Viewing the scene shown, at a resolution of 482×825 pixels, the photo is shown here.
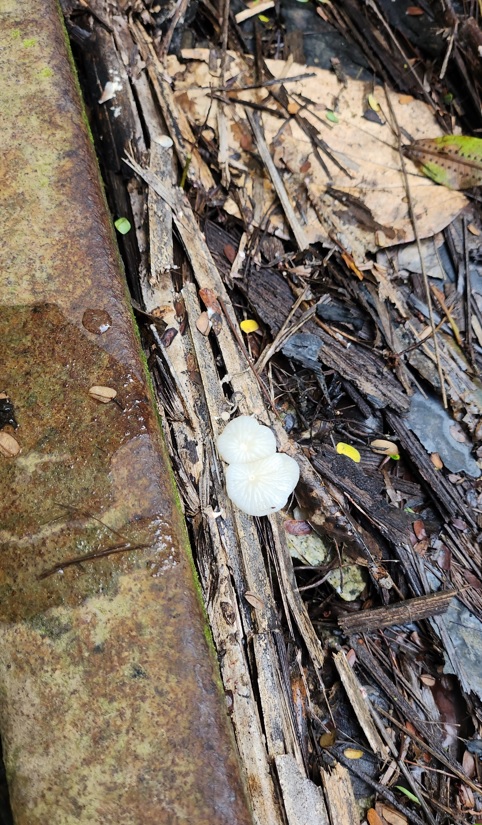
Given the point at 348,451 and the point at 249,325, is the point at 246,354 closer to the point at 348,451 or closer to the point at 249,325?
the point at 249,325

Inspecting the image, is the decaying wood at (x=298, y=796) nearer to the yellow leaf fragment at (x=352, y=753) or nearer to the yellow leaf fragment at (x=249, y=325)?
the yellow leaf fragment at (x=352, y=753)

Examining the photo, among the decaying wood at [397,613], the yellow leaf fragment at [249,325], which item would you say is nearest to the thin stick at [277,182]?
the yellow leaf fragment at [249,325]

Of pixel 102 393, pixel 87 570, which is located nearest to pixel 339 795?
pixel 87 570

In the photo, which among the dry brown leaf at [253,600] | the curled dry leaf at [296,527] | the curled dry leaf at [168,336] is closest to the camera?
the dry brown leaf at [253,600]

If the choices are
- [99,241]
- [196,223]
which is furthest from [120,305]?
[196,223]

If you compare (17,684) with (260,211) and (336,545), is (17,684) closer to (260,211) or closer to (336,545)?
(336,545)

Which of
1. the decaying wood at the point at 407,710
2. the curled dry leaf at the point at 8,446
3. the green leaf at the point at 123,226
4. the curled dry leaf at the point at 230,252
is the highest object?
the green leaf at the point at 123,226

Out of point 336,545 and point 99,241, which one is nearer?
point 99,241
